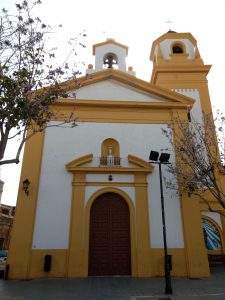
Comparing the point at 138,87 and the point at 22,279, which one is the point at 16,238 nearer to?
the point at 22,279

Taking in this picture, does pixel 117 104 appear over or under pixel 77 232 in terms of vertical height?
over

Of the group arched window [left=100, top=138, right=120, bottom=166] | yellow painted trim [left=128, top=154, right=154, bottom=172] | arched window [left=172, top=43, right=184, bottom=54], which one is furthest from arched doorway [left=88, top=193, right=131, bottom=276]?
arched window [left=172, top=43, right=184, bottom=54]

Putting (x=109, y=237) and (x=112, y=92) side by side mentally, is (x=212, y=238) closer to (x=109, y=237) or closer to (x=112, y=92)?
(x=109, y=237)

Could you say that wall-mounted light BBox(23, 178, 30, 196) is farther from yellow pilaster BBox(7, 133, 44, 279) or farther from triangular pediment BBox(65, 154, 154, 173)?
triangular pediment BBox(65, 154, 154, 173)

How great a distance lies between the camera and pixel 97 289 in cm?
1020

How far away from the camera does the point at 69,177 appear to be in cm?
1409

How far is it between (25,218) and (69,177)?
253cm

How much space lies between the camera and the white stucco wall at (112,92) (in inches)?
640

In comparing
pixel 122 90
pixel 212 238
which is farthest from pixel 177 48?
pixel 212 238

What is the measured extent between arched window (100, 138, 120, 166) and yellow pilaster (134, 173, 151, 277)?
1.28 meters

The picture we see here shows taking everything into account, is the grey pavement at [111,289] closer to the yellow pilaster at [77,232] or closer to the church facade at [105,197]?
the yellow pilaster at [77,232]

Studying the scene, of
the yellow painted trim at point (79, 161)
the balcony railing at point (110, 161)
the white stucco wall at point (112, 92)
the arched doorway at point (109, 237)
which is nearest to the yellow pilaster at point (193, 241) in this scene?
the arched doorway at point (109, 237)

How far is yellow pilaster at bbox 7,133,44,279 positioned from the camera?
12.5 metres

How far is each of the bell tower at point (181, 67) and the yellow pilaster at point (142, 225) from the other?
9.29 meters
